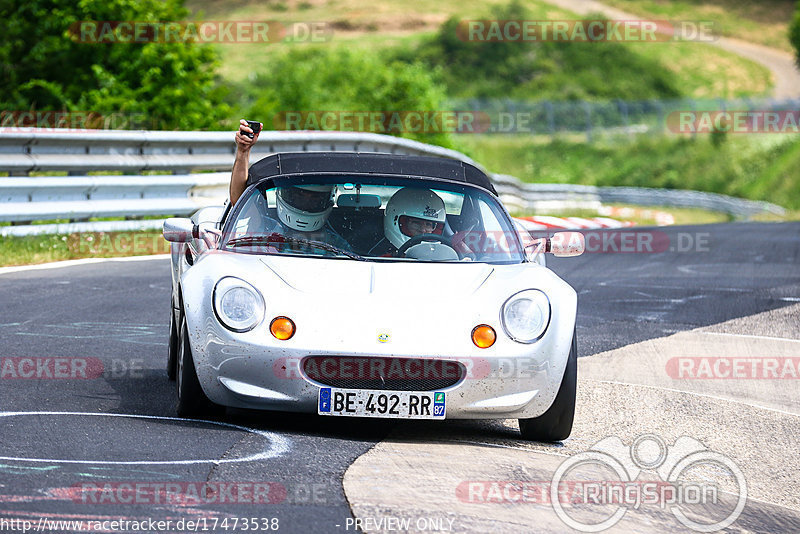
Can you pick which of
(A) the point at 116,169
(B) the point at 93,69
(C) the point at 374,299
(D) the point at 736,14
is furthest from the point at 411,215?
(D) the point at 736,14

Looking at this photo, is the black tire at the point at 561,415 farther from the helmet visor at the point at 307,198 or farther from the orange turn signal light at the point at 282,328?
the helmet visor at the point at 307,198

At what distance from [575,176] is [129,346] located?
50.2 m

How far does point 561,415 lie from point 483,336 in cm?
56

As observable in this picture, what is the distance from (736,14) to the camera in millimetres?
115750

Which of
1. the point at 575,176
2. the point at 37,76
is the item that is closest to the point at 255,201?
the point at 37,76

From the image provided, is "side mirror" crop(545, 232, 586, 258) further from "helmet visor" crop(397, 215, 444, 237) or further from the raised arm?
the raised arm

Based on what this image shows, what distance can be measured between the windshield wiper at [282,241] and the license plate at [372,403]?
35.2 inches

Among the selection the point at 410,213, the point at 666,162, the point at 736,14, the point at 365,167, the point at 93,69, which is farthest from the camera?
the point at 736,14

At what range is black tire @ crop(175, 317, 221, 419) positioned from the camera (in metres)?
5.92

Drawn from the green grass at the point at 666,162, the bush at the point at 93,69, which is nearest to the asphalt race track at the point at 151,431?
the bush at the point at 93,69

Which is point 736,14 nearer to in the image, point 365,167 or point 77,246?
point 77,246

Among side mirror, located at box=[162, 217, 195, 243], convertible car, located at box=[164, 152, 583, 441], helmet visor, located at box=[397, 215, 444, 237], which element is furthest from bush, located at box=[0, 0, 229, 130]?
convertible car, located at box=[164, 152, 583, 441]

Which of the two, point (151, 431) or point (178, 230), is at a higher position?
point (178, 230)

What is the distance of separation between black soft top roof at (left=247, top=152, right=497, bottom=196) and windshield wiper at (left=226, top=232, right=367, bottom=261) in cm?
52
